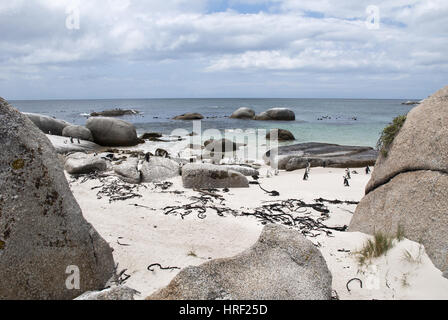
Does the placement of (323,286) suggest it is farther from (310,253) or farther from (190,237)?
(190,237)

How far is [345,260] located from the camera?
417 centimetres

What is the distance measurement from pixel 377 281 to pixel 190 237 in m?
2.74

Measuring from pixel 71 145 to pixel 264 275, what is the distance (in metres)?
16.7

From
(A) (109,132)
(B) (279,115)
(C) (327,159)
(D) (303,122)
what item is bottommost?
(C) (327,159)

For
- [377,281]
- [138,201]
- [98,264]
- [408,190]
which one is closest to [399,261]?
[377,281]

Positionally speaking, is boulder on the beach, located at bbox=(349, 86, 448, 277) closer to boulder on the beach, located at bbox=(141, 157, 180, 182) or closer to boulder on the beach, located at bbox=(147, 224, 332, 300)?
boulder on the beach, located at bbox=(147, 224, 332, 300)

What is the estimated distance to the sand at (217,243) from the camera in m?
3.47

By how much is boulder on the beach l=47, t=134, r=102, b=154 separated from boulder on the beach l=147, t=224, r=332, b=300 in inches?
589

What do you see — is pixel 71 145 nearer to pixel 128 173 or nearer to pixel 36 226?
pixel 128 173

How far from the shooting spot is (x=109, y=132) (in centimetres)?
1986

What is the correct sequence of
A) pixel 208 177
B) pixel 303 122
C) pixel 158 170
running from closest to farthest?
pixel 208 177
pixel 158 170
pixel 303 122

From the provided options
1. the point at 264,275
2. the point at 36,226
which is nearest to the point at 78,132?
the point at 36,226

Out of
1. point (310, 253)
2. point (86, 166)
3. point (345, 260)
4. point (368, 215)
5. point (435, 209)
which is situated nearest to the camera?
point (310, 253)

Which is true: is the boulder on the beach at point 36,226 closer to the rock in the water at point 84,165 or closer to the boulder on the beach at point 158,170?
the boulder on the beach at point 158,170
